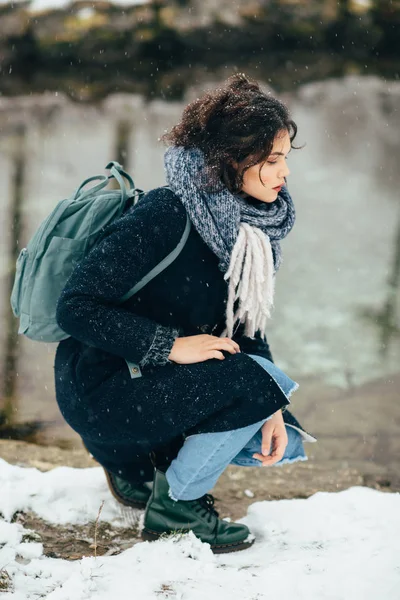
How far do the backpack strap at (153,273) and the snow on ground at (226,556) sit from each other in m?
0.48

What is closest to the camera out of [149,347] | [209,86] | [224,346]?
[149,347]

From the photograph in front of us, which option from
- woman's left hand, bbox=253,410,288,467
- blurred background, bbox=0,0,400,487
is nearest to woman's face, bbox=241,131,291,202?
woman's left hand, bbox=253,410,288,467

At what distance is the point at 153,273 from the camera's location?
1968 millimetres

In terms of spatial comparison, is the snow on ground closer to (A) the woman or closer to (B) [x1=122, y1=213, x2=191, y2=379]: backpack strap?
(A) the woman

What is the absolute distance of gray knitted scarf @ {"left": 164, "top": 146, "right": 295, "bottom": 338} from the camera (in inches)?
77.8

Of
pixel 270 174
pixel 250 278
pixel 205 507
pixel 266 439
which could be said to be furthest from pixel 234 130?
pixel 205 507

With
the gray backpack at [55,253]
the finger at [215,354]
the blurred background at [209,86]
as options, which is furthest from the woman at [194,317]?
the blurred background at [209,86]

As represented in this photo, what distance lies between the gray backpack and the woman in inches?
4.7

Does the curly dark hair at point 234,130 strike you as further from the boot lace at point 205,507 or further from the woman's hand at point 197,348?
the boot lace at point 205,507

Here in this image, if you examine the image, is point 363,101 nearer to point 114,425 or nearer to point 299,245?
point 299,245

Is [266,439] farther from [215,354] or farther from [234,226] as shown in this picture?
[234,226]

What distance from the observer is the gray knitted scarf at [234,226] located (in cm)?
198

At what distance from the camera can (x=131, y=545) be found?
7.09ft

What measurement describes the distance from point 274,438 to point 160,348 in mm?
443
